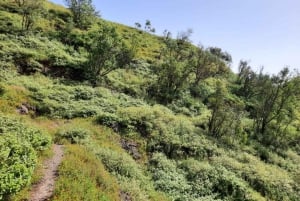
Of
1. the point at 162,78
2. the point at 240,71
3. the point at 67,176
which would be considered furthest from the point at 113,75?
the point at 240,71

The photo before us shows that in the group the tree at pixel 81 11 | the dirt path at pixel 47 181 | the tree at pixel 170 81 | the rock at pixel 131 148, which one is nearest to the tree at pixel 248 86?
the tree at pixel 170 81

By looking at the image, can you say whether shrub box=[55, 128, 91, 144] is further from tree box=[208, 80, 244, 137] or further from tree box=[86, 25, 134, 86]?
tree box=[86, 25, 134, 86]

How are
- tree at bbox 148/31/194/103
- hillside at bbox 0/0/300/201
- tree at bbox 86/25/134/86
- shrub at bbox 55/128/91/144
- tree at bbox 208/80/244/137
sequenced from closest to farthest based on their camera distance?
1. hillside at bbox 0/0/300/201
2. shrub at bbox 55/128/91/144
3. tree at bbox 208/80/244/137
4. tree at bbox 86/25/134/86
5. tree at bbox 148/31/194/103

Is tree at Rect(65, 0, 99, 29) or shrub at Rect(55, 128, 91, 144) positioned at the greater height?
tree at Rect(65, 0, 99, 29)

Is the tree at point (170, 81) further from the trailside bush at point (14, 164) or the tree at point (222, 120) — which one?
the trailside bush at point (14, 164)

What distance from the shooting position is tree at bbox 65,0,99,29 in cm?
6506

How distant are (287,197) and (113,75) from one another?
28943 millimetres

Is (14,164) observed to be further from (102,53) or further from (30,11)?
(30,11)

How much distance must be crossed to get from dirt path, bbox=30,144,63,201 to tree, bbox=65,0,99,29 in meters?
52.2

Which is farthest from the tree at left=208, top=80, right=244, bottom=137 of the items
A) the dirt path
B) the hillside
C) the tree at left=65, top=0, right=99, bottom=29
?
the tree at left=65, top=0, right=99, bottom=29

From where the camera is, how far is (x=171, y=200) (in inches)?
805

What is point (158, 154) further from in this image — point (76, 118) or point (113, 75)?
point (113, 75)

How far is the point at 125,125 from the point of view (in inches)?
1128

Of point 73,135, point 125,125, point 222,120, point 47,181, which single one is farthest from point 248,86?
point 47,181
